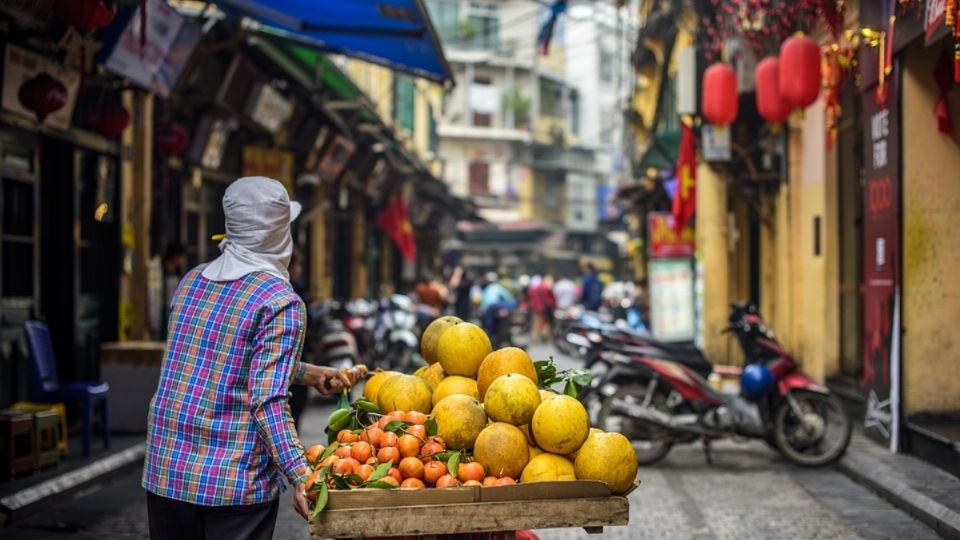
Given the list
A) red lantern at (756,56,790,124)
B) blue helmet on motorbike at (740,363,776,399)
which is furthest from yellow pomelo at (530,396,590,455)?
red lantern at (756,56,790,124)

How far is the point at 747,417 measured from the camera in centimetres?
985

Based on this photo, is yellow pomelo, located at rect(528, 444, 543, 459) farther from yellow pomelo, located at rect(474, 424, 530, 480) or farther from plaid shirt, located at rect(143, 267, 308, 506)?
plaid shirt, located at rect(143, 267, 308, 506)

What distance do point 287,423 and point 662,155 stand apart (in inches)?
711

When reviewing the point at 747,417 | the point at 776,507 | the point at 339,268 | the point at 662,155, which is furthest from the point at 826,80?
the point at 339,268

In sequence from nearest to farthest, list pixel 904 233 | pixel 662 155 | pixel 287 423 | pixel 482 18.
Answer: pixel 287 423
pixel 904 233
pixel 662 155
pixel 482 18

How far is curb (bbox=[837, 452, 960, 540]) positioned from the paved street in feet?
0.22

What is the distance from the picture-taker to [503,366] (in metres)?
4.56

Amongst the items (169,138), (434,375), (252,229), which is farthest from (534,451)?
(169,138)

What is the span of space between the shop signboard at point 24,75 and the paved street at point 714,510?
3101 millimetres

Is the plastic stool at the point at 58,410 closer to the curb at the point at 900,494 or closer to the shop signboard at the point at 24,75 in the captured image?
the shop signboard at the point at 24,75

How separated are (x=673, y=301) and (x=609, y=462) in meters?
14.5

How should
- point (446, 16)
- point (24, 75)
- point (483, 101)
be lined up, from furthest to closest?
1. point (483, 101)
2. point (446, 16)
3. point (24, 75)

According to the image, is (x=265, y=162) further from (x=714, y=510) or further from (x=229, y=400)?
(x=229, y=400)

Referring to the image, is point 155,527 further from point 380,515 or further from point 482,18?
point 482,18
